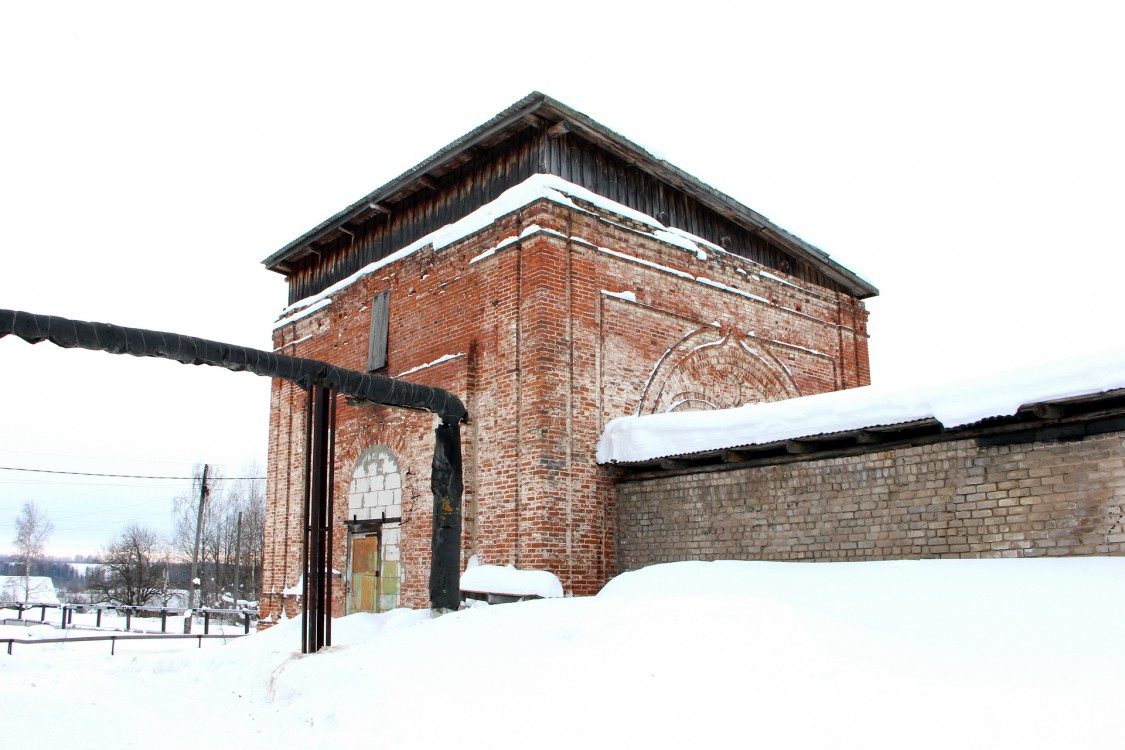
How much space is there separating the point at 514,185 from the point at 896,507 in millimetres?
6388

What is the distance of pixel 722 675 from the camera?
5613 mm

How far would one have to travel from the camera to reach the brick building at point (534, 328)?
10953 mm

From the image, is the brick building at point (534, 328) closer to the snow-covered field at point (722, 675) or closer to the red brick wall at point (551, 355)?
the red brick wall at point (551, 355)

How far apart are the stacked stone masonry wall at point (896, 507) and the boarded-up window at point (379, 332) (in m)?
4.53

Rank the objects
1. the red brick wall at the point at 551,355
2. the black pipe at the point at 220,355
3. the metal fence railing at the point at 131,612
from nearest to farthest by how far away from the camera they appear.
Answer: the black pipe at the point at 220,355
the red brick wall at the point at 551,355
the metal fence railing at the point at 131,612

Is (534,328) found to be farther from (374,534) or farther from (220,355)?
(374,534)

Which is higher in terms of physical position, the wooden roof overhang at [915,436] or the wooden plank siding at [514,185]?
the wooden plank siding at [514,185]

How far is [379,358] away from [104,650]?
9.13 meters

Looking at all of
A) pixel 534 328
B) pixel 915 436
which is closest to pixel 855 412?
pixel 915 436

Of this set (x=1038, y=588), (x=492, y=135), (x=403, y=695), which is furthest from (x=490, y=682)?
(x=492, y=135)

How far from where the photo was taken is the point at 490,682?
6.47 meters

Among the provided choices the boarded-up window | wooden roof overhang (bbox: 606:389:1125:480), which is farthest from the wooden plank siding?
wooden roof overhang (bbox: 606:389:1125:480)

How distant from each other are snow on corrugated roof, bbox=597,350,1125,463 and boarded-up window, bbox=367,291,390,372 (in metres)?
4.17

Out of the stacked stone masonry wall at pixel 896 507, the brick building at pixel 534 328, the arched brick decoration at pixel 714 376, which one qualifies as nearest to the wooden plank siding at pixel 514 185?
the brick building at pixel 534 328
